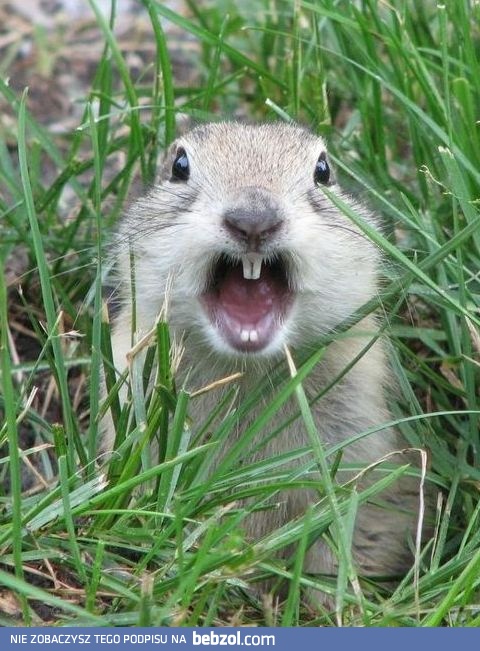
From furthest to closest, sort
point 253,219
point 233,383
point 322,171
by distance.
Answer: point 322,171
point 233,383
point 253,219

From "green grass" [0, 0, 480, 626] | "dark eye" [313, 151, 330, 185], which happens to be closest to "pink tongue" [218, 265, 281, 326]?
"green grass" [0, 0, 480, 626]

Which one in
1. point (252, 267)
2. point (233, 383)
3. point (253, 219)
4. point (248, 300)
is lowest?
point (233, 383)

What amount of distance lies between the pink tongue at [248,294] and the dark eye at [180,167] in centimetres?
69

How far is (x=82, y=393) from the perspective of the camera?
19.0 ft

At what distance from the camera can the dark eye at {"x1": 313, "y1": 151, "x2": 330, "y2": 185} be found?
486 centimetres

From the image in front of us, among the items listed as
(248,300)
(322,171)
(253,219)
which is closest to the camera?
(253,219)

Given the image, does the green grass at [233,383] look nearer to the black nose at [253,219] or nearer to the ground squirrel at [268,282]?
the ground squirrel at [268,282]

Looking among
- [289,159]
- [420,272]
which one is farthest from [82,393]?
[420,272]

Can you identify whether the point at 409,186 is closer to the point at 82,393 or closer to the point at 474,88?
the point at 474,88

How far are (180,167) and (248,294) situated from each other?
0.84 meters

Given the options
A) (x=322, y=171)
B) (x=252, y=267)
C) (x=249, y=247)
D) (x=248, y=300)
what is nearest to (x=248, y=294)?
(x=248, y=300)

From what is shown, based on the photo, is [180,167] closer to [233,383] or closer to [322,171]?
[322,171]

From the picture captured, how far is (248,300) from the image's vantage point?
4.30 meters

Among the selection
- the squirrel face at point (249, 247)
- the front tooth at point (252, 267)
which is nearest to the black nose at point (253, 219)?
the squirrel face at point (249, 247)
